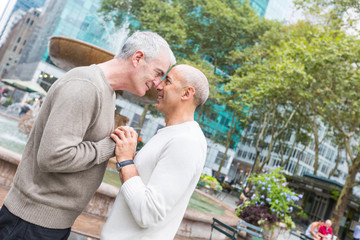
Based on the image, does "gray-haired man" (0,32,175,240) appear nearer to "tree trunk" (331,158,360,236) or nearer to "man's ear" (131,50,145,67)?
"man's ear" (131,50,145,67)

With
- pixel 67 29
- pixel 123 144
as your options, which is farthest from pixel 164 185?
pixel 67 29

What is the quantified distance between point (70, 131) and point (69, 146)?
0.22 ft

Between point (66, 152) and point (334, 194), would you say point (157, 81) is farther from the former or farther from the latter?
point (334, 194)

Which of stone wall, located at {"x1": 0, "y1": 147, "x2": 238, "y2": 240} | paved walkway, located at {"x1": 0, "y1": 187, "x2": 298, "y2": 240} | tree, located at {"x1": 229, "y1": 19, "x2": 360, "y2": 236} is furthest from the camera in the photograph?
tree, located at {"x1": 229, "y1": 19, "x2": 360, "y2": 236}

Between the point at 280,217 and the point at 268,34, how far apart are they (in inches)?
730

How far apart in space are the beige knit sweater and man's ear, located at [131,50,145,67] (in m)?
0.18

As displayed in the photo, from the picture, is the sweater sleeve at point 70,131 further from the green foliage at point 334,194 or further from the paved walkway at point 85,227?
the green foliage at point 334,194

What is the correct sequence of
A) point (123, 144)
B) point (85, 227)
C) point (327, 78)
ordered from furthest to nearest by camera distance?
point (327, 78) → point (85, 227) → point (123, 144)

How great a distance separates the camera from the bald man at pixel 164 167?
1.37m

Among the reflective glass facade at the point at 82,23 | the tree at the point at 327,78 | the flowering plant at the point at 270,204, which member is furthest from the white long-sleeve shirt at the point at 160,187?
the reflective glass facade at the point at 82,23

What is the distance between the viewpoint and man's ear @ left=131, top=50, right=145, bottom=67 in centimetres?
160

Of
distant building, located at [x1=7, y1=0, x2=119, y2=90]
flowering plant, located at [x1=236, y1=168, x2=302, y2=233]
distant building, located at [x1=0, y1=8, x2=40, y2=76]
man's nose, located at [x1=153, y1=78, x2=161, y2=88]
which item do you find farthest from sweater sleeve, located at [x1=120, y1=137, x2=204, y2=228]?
distant building, located at [x1=0, y1=8, x2=40, y2=76]

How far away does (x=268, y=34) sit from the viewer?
23609 mm

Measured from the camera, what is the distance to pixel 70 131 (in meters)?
1.34
